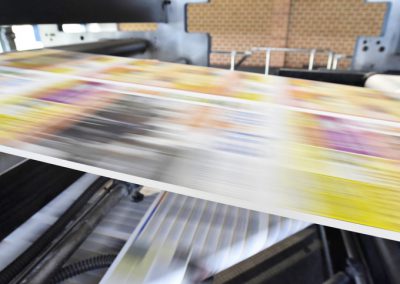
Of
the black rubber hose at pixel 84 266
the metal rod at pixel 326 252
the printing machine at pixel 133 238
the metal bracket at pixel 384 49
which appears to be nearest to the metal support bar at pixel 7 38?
the printing machine at pixel 133 238

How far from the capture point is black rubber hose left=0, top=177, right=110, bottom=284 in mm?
566

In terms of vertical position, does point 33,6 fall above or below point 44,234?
above

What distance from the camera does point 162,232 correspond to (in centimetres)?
53

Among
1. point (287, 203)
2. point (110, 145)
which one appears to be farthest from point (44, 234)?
point (287, 203)

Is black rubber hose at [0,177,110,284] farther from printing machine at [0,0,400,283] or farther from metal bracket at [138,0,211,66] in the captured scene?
metal bracket at [138,0,211,66]

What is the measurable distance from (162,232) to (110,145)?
0.26m

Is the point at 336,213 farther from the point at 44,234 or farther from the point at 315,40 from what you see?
the point at 315,40

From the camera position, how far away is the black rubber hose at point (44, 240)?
57cm

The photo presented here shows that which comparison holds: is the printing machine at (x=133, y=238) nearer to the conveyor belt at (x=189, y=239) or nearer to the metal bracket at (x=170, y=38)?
the conveyor belt at (x=189, y=239)

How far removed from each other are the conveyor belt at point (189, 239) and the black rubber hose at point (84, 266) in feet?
0.58

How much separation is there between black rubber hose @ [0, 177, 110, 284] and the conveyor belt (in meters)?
0.27

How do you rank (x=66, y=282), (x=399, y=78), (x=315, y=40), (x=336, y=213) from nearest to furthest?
(x=336, y=213)
(x=66, y=282)
(x=399, y=78)
(x=315, y=40)

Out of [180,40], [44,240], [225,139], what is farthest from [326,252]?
[180,40]

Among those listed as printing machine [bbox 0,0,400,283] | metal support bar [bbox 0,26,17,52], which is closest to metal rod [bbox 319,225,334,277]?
printing machine [bbox 0,0,400,283]
